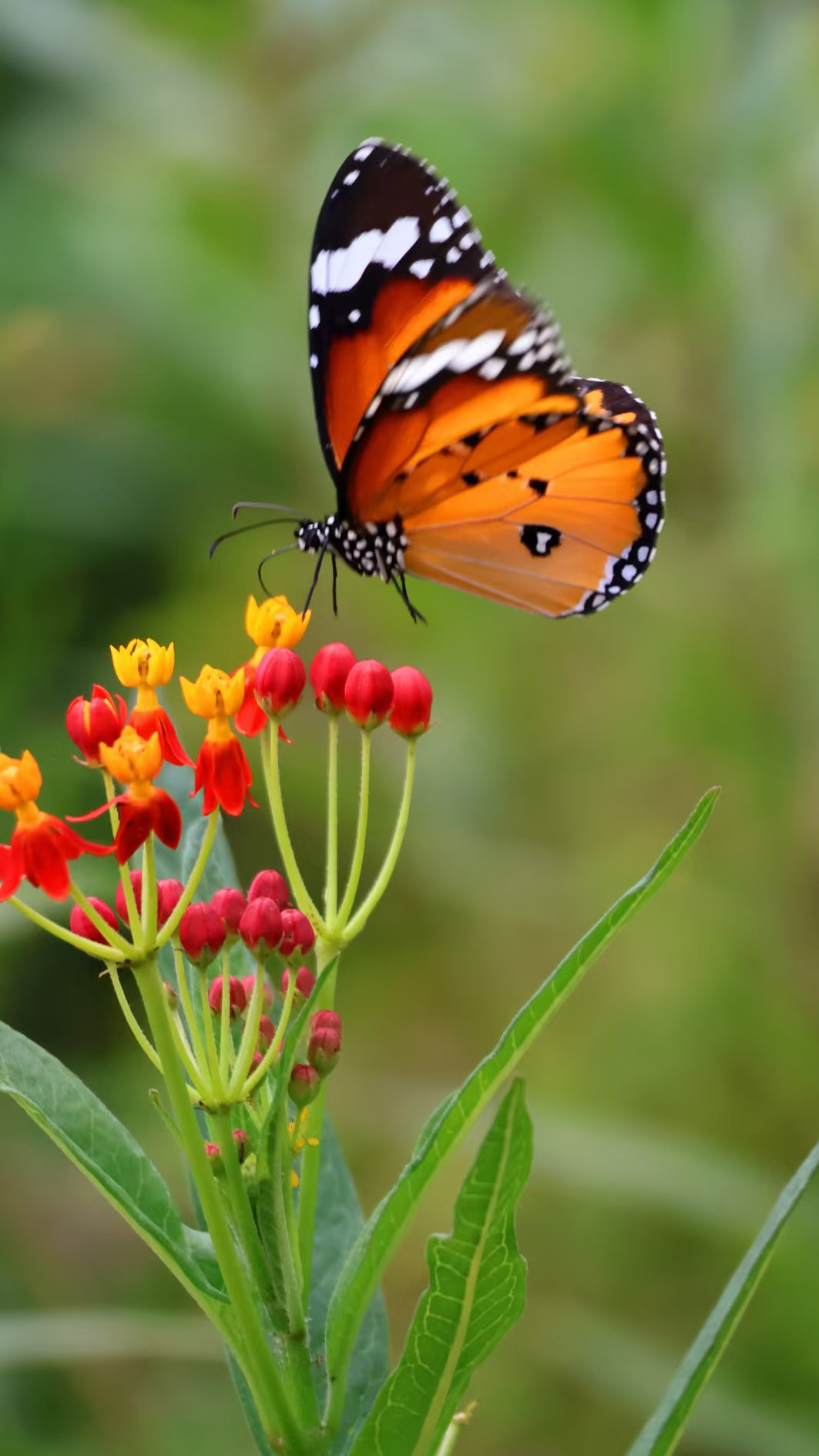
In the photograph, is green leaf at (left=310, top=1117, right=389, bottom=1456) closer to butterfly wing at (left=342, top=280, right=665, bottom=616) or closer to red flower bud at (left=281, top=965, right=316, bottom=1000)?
red flower bud at (left=281, top=965, right=316, bottom=1000)

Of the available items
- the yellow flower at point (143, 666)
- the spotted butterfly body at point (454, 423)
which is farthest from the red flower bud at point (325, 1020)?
the spotted butterfly body at point (454, 423)

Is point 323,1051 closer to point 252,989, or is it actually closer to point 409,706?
point 252,989

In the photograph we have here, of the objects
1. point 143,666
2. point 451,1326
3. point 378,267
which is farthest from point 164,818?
point 378,267

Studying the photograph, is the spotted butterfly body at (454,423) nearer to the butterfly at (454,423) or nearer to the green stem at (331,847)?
the butterfly at (454,423)

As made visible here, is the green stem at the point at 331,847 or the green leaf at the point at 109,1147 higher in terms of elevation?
the green stem at the point at 331,847

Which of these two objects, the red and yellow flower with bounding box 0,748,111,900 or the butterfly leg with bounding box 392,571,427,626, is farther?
the butterfly leg with bounding box 392,571,427,626

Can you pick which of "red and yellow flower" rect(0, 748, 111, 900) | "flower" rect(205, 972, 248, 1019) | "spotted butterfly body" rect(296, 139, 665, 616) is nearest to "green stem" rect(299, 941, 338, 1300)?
"flower" rect(205, 972, 248, 1019)

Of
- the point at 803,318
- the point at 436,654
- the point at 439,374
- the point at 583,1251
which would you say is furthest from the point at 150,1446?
the point at 803,318
